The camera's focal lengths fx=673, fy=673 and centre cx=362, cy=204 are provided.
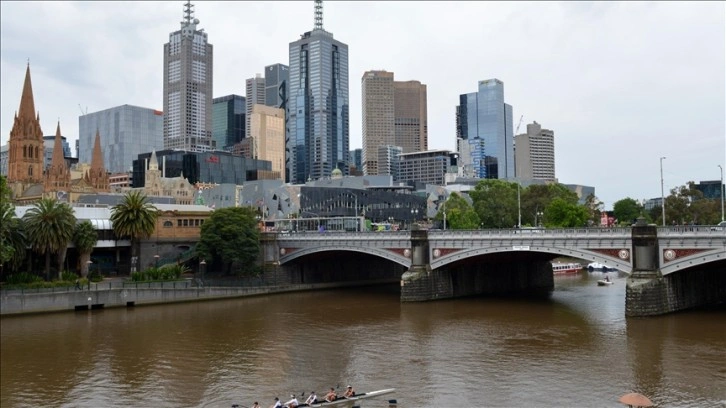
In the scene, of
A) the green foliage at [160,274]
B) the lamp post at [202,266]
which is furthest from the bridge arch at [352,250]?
the green foliage at [160,274]

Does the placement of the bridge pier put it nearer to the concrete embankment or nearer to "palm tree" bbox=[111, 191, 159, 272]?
the concrete embankment

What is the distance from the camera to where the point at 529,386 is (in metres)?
41.5

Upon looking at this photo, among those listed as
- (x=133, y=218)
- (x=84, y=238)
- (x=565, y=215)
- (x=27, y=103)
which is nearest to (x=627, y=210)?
(x=565, y=215)

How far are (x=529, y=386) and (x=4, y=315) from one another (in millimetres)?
55767

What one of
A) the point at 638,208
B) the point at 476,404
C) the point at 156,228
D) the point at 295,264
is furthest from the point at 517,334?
the point at 638,208

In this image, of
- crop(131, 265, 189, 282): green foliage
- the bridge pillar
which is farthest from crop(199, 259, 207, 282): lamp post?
the bridge pillar

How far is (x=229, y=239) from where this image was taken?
92.6 m

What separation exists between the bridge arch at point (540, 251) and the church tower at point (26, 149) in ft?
448

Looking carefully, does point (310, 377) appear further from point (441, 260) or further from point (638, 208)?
point (638, 208)

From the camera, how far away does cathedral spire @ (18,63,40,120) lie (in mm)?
162125

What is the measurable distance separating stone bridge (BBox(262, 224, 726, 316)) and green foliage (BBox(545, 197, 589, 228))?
110 ft

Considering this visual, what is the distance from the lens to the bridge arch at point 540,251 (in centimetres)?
6600

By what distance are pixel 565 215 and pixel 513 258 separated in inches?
1923

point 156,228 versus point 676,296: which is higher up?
point 156,228
